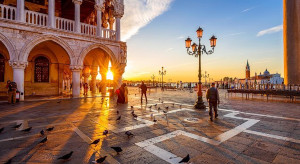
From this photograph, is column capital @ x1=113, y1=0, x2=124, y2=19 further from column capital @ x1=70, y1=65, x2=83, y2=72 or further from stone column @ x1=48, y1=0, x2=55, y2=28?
column capital @ x1=70, y1=65, x2=83, y2=72

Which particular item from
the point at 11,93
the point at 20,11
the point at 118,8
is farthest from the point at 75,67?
the point at 118,8

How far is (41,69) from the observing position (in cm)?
1436

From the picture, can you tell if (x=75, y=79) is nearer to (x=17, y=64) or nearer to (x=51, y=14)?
(x=17, y=64)

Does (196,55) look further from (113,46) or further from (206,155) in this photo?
(113,46)

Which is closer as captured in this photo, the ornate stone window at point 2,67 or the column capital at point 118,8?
the ornate stone window at point 2,67

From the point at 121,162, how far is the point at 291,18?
18.4 meters

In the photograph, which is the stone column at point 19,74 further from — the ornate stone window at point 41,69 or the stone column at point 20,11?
the ornate stone window at point 41,69

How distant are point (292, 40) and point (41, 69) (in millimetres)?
24326

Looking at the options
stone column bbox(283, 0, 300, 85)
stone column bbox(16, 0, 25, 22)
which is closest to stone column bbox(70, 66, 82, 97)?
stone column bbox(16, 0, 25, 22)

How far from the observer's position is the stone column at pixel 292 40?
1254 centimetres

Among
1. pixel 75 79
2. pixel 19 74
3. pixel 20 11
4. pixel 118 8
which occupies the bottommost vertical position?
pixel 75 79

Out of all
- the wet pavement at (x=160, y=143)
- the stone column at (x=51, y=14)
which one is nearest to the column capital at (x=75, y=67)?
the stone column at (x=51, y=14)

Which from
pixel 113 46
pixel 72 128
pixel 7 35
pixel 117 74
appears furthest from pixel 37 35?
pixel 72 128

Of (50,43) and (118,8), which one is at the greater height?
(118,8)
